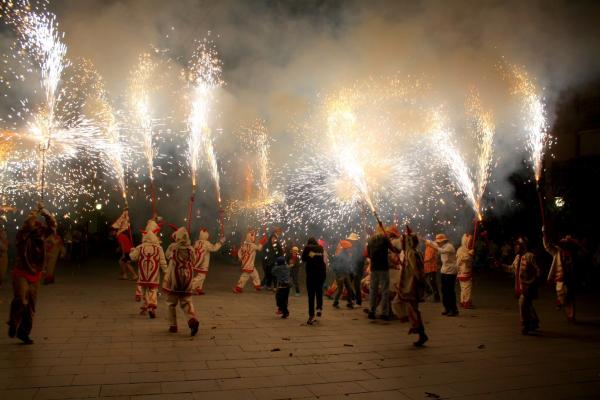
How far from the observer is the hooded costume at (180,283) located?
7.25 meters

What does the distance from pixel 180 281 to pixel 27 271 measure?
6.83ft

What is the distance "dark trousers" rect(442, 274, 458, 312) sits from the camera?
9.42 metres

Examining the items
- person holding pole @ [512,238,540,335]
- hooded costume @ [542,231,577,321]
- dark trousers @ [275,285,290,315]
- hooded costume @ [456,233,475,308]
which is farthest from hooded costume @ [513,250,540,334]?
dark trousers @ [275,285,290,315]

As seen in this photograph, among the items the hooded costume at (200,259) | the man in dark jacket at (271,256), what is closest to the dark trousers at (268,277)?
the man in dark jacket at (271,256)

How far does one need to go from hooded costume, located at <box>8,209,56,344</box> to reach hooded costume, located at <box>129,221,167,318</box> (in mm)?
2395

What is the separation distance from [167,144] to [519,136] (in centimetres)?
1775

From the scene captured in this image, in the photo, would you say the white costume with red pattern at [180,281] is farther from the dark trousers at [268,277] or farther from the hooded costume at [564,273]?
the hooded costume at [564,273]

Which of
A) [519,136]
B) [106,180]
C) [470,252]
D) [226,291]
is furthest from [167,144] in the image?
[470,252]

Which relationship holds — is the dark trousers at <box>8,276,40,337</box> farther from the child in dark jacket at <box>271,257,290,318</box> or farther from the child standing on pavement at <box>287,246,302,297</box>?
the child standing on pavement at <box>287,246,302,297</box>

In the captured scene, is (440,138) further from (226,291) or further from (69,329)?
(69,329)

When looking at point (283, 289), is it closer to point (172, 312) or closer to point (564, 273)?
point (172, 312)

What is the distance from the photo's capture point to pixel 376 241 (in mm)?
8984

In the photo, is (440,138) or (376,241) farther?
(440,138)

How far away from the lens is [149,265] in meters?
9.04
